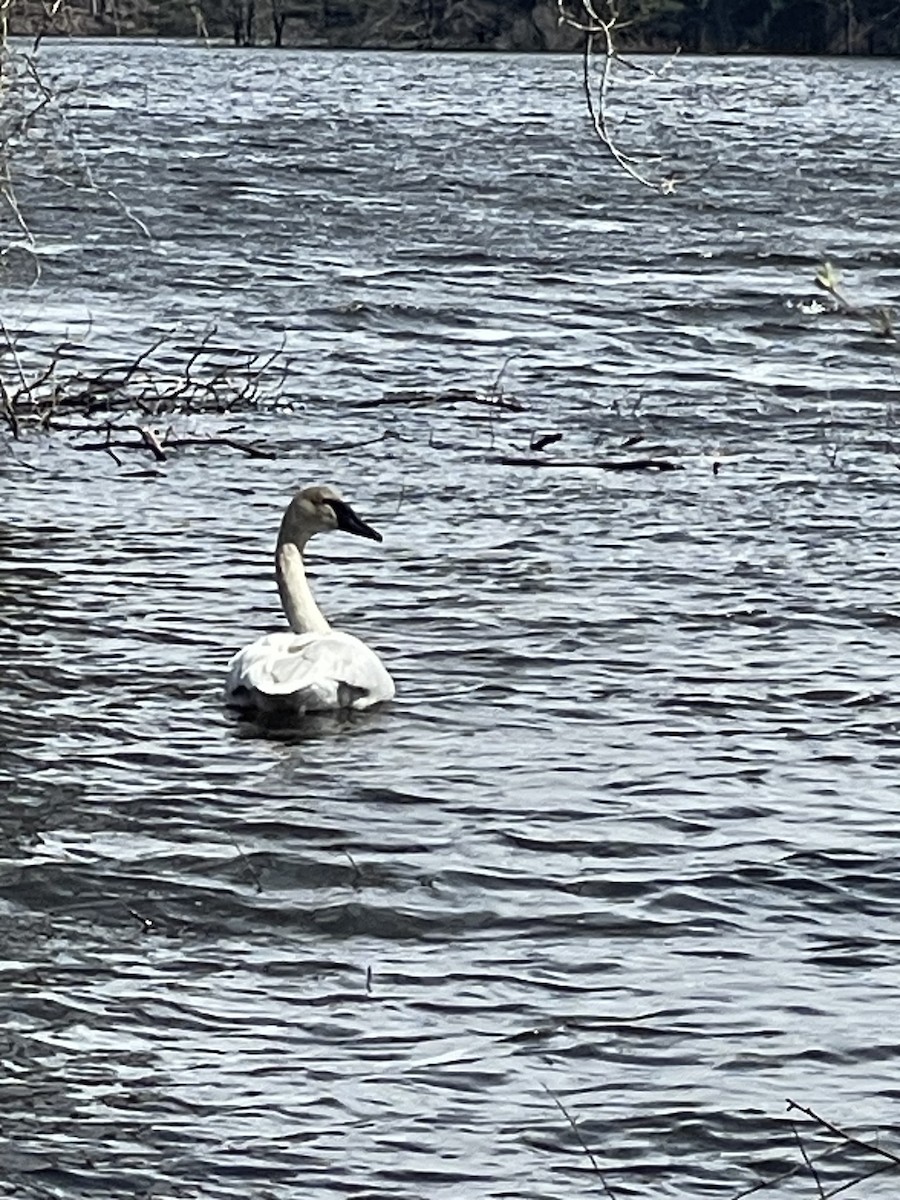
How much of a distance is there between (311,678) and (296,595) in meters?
0.95

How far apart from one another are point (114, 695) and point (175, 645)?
87cm

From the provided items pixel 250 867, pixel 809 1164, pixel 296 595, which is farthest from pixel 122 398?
pixel 809 1164

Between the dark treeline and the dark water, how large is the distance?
242 ft

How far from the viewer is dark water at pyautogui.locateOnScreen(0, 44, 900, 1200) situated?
24.6ft

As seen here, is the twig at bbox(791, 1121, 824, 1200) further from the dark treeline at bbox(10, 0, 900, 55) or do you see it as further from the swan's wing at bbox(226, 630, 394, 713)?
the dark treeline at bbox(10, 0, 900, 55)

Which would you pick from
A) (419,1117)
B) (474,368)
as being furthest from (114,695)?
(474,368)

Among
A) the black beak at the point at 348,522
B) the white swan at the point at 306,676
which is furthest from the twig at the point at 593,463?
the white swan at the point at 306,676

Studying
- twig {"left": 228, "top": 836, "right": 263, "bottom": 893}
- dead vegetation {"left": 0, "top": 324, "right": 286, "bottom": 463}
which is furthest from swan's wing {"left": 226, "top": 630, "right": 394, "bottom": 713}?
dead vegetation {"left": 0, "top": 324, "right": 286, "bottom": 463}

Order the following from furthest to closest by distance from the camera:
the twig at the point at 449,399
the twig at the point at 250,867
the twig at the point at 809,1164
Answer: the twig at the point at 449,399 < the twig at the point at 250,867 < the twig at the point at 809,1164

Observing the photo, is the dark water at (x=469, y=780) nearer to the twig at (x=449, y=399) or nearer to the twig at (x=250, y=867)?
the twig at (x=250, y=867)

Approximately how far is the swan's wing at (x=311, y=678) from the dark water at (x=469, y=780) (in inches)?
5.6

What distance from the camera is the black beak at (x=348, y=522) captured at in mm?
12820

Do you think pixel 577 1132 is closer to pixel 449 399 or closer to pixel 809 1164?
pixel 809 1164

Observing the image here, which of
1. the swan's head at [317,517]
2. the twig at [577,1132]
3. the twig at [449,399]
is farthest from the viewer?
the twig at [449,399]
